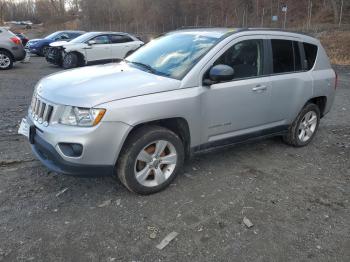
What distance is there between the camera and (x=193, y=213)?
3459 millimetres

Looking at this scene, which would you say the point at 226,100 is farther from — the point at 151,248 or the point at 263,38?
the point at 151,248

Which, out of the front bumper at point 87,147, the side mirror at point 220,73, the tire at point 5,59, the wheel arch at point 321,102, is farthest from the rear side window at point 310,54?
the tire at point 5,59

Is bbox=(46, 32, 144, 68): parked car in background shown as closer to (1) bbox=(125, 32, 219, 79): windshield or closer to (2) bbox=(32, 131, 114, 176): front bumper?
(1) bbox=(125, 32, 219, 79): windshield

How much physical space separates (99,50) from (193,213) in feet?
37.2

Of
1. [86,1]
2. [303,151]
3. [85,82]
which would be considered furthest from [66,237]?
[86,1]

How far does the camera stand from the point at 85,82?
3561 millimetres

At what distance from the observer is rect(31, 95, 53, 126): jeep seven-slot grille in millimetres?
3385

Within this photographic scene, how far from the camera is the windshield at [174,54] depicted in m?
3.91

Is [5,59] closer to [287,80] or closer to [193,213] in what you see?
[287,80]

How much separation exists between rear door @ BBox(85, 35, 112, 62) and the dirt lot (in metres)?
9.02

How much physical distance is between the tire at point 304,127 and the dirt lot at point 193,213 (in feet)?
1.31

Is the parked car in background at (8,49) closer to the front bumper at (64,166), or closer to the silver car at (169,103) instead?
the silver car at (169,103)

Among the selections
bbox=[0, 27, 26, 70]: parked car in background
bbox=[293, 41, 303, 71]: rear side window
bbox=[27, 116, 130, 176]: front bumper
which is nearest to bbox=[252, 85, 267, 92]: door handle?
bbox=[293, 41, 303, 71]: rear side window

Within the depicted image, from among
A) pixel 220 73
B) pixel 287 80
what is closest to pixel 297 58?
pixel 287 80
